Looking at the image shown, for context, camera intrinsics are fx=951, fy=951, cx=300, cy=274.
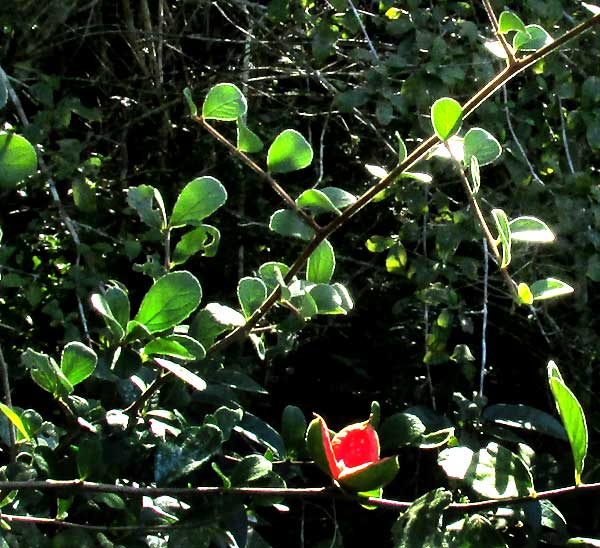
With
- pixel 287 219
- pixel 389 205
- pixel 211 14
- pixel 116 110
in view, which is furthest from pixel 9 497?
pixel 211 14

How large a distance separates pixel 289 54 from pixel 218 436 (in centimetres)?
154

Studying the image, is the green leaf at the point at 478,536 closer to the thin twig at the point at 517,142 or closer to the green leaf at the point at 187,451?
the green leaf at the point at 187,451

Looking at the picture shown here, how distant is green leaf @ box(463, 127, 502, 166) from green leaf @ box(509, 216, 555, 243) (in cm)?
6

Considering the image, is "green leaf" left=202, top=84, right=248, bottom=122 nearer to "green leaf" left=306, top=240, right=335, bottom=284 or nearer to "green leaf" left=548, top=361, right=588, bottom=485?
"green leaf" left=306, top=240, right=335, bottom=284

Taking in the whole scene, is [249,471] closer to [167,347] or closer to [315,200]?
[167,347]

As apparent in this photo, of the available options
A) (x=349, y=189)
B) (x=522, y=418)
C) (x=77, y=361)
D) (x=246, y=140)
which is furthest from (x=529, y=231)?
(x=349, y=189)

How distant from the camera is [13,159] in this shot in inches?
26.7

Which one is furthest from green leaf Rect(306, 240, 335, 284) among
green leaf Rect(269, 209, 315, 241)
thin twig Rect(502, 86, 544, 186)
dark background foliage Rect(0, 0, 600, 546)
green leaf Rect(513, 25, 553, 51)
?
thin twig Rect(502, 86, 544, 186)

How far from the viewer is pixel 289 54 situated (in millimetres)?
2168

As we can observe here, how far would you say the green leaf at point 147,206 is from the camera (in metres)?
0.86

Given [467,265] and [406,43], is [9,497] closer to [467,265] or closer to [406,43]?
[467,265]

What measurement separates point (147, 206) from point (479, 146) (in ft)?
1.03

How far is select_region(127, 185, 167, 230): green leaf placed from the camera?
0.86 metres

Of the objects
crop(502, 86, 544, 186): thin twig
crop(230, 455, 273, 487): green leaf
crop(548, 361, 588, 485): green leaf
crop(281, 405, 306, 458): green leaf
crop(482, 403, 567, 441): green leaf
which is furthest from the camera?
crop(502, 86, 544, 186): thin twig
